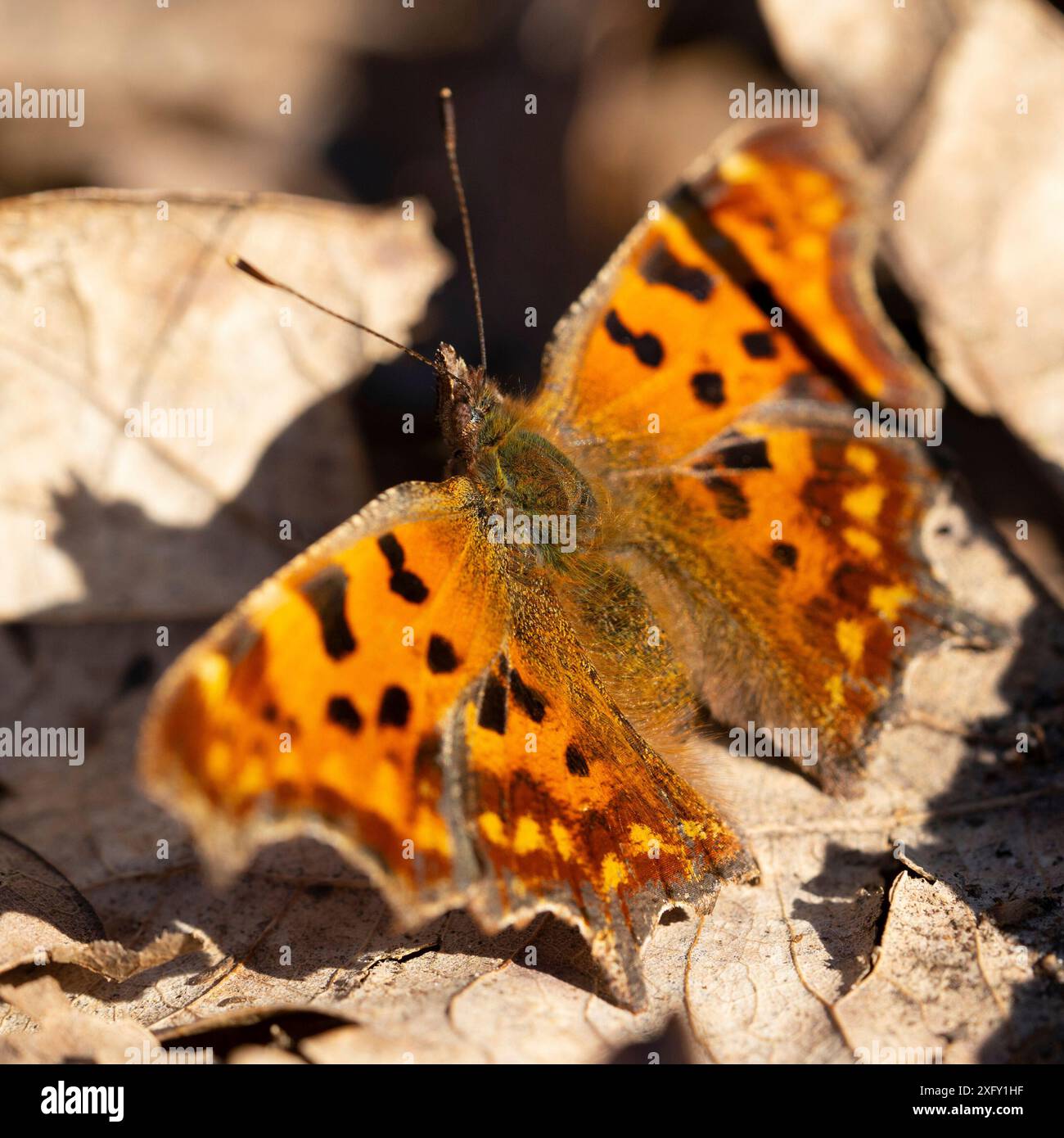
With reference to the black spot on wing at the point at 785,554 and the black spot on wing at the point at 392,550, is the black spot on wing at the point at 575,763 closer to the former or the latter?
the black spot on wing at the point at 392,550

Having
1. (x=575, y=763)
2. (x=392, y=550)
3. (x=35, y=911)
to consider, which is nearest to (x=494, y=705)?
(x=575, y=763)

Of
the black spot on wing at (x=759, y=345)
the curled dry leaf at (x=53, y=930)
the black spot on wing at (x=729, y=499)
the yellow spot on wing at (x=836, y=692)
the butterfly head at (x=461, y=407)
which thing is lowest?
the curled dry leaf at (x=53, y=930)

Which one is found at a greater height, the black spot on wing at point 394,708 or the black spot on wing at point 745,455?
the black spot on wing at point 745,455

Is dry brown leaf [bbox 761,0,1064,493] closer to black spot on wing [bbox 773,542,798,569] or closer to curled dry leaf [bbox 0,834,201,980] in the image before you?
black spot on wing [bbox 773,542,798,569]

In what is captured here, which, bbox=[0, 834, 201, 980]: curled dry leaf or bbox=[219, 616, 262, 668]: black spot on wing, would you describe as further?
bbox=[0, 834, 201, 980]: curled dry leaf

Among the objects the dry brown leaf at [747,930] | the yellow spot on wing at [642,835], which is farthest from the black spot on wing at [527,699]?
the dry brown leaf at [747,930]

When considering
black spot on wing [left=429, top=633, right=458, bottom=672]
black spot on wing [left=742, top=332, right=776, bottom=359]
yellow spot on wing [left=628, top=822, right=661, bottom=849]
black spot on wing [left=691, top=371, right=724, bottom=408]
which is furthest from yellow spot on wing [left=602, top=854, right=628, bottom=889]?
black spot on wing [left=742, top=332, right=776, bottom=359]

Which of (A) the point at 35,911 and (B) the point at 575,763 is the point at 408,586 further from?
(A) the point at 35,911
